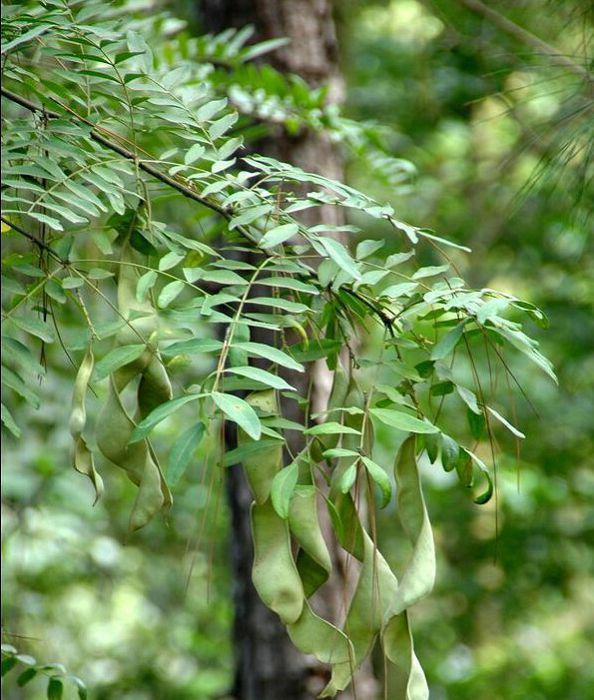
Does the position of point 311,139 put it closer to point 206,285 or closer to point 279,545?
point 206,285

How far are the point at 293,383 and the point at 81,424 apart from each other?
3.35 ft

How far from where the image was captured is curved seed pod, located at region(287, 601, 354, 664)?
865 mm

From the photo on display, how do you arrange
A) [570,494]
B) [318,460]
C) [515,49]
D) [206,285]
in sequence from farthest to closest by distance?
[570,494]
[515,49]
[206,285]
[318,460]

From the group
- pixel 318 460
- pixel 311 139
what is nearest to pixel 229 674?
pixel 311 139

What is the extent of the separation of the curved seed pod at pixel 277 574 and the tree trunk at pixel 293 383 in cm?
89

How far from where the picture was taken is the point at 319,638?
0.87m

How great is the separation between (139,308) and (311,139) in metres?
1.32

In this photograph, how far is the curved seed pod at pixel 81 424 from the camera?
873 millimetres

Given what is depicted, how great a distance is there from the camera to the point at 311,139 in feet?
7.15

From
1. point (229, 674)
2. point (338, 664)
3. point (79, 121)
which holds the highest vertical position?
point (79, 121)

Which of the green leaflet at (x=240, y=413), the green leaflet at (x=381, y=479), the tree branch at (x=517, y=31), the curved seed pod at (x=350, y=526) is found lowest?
the tree branch at (x=517, y=31)

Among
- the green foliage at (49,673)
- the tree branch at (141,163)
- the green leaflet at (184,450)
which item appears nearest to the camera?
the green leaflet at (184,450)

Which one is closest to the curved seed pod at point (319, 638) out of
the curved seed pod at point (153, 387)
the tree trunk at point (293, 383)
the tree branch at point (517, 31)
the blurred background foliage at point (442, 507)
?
the curved seed pod at point (153, 387)

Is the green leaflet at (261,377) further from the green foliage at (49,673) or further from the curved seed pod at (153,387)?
the green foliage at (49,673)
